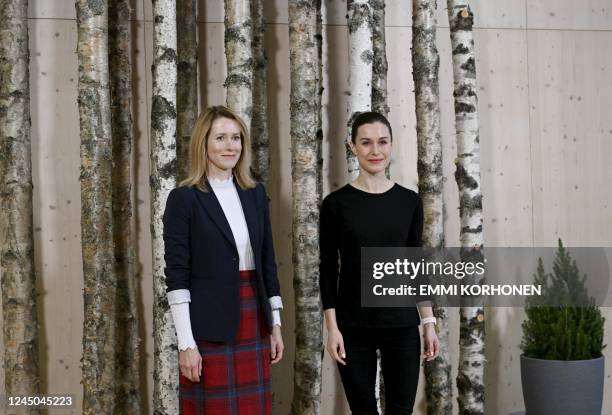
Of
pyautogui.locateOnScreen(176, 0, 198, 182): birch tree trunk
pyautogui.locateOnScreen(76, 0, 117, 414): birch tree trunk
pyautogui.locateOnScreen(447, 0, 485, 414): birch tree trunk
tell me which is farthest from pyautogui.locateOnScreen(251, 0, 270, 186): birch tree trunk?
pyautogui.locateOnScreen(447, 0, 485, 414): birch tree trunk

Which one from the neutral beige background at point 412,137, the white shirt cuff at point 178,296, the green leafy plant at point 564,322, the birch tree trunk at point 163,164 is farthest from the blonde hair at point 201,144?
the green leafy plant at point 564,322

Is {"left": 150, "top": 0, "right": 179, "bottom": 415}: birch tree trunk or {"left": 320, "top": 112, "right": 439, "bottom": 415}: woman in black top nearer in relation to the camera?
{"left": 320, "top": 112, "right": 439, "bottom": 415}: woman in black top

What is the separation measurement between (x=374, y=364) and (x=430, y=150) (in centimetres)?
168

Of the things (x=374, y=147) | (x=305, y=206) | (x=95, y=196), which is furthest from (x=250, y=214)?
(x=95, y=196)

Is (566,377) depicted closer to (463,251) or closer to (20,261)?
(463,251)

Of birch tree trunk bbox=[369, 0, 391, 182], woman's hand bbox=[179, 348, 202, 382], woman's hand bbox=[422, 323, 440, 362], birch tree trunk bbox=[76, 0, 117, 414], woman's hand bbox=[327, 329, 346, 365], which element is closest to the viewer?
woman's hand bbox=[179, 348, 202, 382]

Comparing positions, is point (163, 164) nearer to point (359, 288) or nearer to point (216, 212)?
point (216, 212)

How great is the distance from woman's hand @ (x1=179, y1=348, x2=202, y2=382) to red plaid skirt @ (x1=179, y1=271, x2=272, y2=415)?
0.10 feet

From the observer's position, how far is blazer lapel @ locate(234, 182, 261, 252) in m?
2.38

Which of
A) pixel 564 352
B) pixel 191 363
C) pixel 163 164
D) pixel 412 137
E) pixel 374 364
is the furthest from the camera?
pixel 412 137

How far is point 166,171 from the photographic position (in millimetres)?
3387

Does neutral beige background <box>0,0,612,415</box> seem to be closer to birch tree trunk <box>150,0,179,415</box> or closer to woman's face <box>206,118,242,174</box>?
birch tree trunk <box>150,0,179,415</box>

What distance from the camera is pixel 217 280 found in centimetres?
230

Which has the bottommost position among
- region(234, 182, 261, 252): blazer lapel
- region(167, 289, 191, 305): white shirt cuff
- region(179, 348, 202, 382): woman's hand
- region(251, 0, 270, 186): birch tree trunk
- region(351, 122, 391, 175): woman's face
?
region(179, 348, 202, 382): woman's hand
